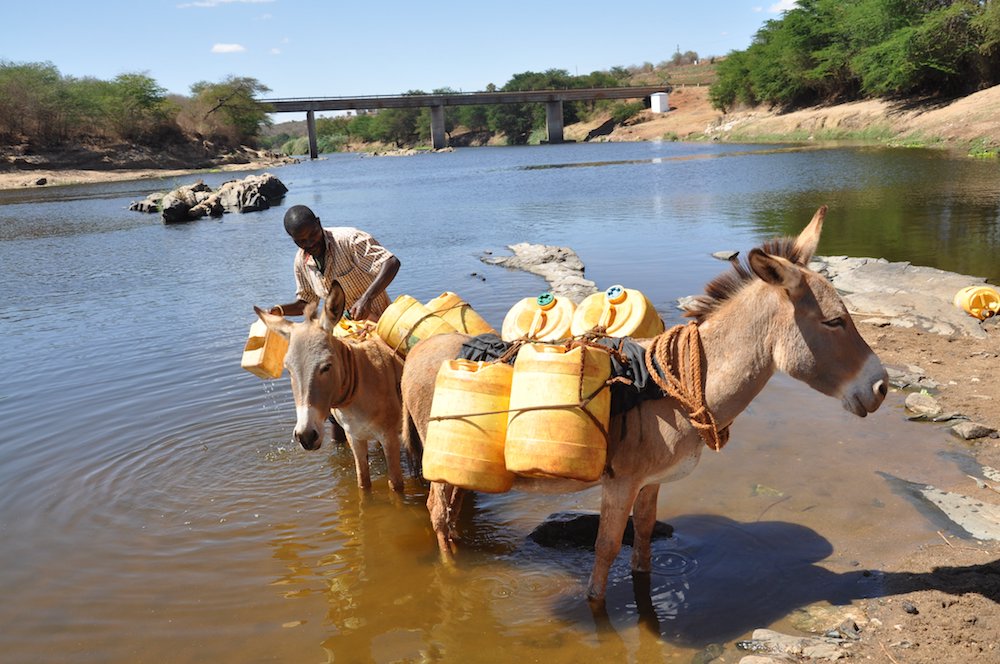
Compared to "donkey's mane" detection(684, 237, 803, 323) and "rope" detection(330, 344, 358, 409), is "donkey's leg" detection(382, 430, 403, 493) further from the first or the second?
"donkey's mane" detection(684, 237, 803, 323)

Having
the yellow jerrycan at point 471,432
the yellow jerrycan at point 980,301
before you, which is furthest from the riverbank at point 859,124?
the yellow jerrycan at point 471,432

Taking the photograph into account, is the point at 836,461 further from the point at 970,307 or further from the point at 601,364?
the point at 970,307

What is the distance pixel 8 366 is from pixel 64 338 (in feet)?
6.18

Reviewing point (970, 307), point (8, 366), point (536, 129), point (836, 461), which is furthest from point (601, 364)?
point (536, 129)

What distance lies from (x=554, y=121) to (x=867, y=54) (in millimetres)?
65655

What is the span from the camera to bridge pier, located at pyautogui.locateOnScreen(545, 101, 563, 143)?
117500 millimetres

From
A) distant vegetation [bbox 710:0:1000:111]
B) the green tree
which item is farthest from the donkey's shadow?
the green tree

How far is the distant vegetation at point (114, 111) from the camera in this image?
7256 centimetres

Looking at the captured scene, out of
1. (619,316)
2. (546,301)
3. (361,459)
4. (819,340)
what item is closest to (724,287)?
(819,340)

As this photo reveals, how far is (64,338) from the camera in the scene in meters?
14.2

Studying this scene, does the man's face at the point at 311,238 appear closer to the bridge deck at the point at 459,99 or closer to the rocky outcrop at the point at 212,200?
the rocky outcrop at the point at 212,200

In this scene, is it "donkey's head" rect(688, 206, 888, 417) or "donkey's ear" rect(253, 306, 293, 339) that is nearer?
"donkey's head" rect(688, 206, 888, 417)

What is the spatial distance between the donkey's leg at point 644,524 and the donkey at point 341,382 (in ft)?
7.25

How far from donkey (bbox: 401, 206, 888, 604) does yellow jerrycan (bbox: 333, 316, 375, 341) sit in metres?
2.45
